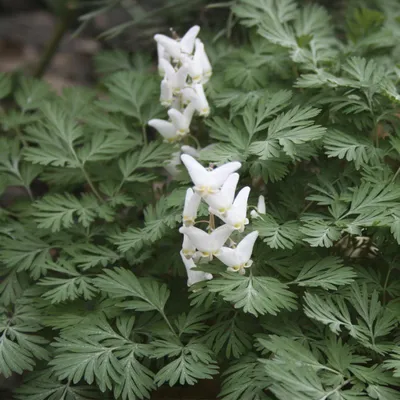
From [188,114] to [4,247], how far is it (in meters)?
0.80

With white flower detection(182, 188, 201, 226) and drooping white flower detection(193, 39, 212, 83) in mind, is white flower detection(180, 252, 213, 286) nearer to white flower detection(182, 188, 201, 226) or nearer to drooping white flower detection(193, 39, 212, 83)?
white flower detection(182, 188, 201, 226)

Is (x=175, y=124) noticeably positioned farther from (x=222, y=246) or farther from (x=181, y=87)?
(x=222, y=246)

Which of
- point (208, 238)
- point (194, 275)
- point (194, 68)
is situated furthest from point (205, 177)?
point (194, 68)

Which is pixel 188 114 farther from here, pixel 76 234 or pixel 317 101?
pixel 76 234

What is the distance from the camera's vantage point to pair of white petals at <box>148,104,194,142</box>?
2.13 m

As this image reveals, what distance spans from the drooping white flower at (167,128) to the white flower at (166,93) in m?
0.07

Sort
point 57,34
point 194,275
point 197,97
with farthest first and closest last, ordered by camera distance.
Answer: point 57,34 < point 197,97 < point 194,275

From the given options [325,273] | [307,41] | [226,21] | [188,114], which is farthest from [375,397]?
[226,21]

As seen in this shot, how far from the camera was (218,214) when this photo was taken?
5.55ft

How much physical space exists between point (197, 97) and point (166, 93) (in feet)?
0.40

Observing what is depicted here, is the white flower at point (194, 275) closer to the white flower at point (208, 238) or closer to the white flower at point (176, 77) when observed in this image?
the white flower at point (208, 238)

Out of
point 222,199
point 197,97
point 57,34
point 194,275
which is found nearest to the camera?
point 222,199

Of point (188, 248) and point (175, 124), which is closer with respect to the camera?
point (188, 248)

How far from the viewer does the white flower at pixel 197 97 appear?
211 cm
